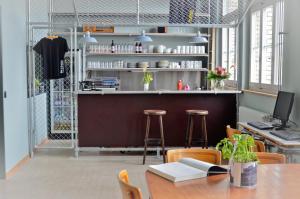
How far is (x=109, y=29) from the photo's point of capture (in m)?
9.30

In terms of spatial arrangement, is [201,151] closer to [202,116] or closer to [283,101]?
[283,101]

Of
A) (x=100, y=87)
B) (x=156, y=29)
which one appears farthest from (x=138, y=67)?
(x=100, y=87)

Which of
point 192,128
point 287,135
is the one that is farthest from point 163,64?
point 287,135

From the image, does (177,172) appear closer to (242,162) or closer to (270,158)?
(242,162)

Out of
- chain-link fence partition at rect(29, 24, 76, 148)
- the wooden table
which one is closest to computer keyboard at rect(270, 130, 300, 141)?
the wooden table

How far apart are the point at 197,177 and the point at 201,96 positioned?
4392mm

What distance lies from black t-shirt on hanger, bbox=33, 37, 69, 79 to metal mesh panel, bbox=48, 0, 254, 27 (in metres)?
2.00

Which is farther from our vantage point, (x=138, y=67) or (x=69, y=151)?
(x=138, y=67)

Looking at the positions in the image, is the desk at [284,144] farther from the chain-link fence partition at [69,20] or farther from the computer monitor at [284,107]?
the chain-link fence partition at [69,20]

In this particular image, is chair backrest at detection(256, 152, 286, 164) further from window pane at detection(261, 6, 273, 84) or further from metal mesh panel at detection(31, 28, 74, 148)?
metal mesh panel at detection(31, 28, 74, 148)

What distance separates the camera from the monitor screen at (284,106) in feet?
14.7

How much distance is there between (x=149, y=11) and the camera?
31.2 feet

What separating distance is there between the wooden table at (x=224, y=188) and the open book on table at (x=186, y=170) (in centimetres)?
3

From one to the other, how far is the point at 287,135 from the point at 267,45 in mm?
2284
